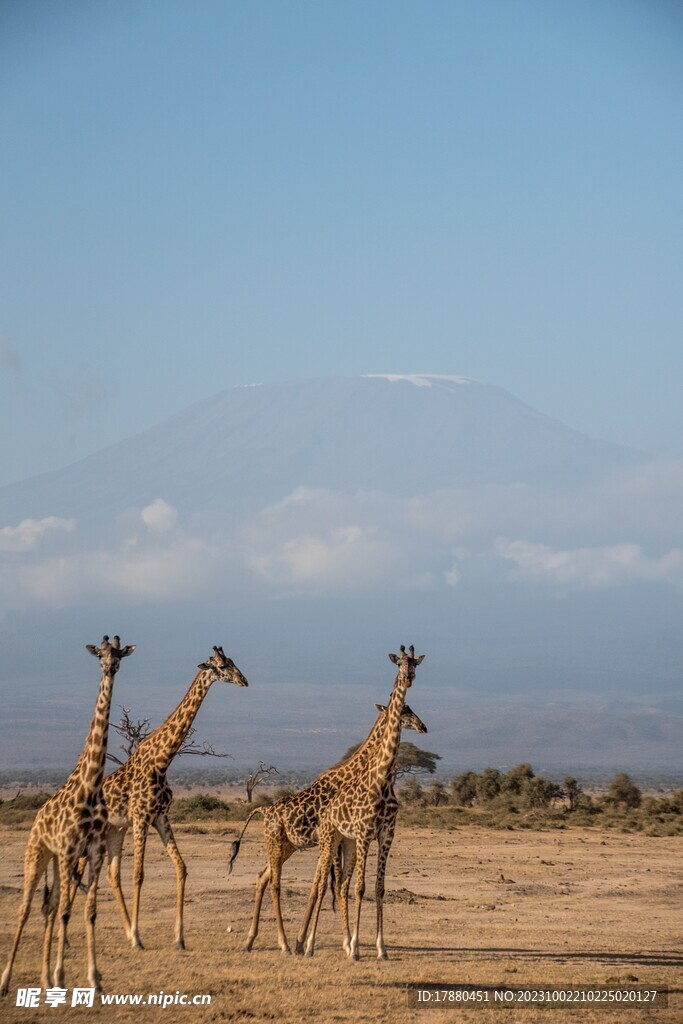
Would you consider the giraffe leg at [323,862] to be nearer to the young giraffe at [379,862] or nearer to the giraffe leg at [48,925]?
the young giraffe at [379,862]

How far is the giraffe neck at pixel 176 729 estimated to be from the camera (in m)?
19.3

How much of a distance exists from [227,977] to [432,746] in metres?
164

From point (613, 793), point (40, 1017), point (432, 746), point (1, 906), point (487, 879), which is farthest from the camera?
point (432, 746)

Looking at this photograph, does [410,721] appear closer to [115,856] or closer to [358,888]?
[358,888]

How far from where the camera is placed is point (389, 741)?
63.8 feet

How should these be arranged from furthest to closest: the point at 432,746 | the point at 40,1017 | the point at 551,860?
the point at 432,746 → the point at 551,860 → the point at 40,1017

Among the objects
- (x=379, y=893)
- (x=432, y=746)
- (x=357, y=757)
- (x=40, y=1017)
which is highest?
(x=432, y=746)

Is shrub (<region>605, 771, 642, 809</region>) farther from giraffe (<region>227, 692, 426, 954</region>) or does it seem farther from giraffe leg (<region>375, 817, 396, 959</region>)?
giraffe leg (<region>375, 817, 396, 959</region>)

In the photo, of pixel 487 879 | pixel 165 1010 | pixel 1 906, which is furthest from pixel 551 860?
pixel 165 1010

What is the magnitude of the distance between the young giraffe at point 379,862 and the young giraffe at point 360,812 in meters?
0.06

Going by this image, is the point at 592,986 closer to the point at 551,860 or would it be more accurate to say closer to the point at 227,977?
the point at 227,977

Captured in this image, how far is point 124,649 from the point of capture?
16969 mm

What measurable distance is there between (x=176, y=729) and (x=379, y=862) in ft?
10.7

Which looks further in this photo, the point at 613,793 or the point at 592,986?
the point at 613,793
